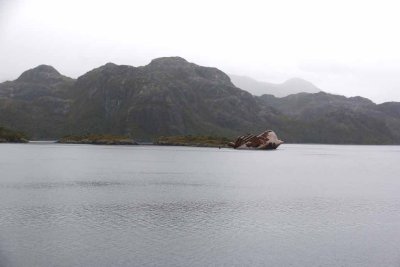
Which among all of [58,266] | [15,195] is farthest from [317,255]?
[15,195]

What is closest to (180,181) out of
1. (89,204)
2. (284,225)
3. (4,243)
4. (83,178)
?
(83,178)

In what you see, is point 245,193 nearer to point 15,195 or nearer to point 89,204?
point 89,204

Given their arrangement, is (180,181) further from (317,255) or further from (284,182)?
(317,255)

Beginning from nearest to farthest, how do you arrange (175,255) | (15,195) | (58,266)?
(58,266) < (175,255) < (15,195)

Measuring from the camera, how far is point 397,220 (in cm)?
5797

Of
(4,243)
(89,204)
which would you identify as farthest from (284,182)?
(4,243)

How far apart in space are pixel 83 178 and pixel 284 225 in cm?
6061

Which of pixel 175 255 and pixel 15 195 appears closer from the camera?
pixel 175 255

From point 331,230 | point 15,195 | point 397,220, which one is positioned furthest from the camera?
point 15,195

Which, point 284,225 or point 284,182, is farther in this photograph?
point 284,182

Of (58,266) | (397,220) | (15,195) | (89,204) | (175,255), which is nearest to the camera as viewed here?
(58,266)

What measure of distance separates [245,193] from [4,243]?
4781 centimetres

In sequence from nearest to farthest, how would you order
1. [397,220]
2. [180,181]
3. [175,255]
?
[175,255] → [397,220] → [180,181]

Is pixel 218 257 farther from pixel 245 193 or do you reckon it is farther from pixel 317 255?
pixel 245 193
